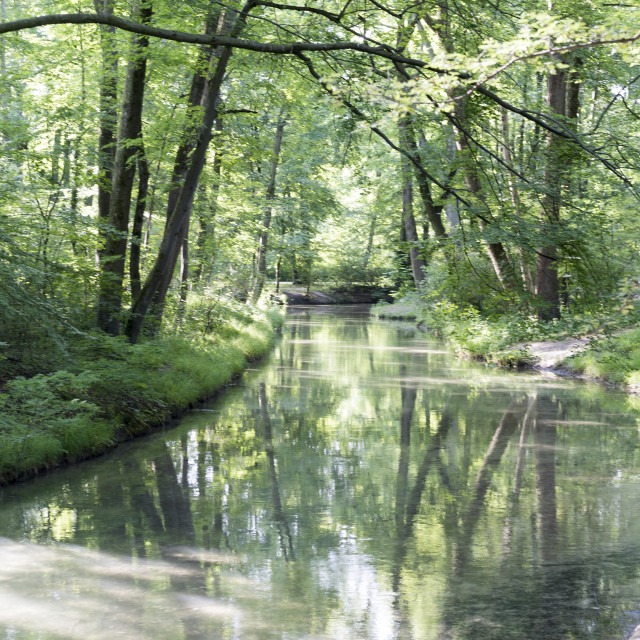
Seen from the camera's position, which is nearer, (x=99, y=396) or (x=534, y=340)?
(x=99, y=396)

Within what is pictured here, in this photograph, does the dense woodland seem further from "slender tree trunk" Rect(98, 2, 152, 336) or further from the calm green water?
the calm green water

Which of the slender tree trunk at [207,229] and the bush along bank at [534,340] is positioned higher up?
the slender tree trunk at [207,229]

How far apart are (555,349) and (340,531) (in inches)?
485

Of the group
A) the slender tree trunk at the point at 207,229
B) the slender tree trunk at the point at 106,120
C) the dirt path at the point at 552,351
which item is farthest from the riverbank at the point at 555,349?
the slender tree trunk at the point at 106,120

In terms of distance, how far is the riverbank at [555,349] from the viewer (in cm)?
1474

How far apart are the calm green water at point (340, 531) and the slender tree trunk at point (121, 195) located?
2118 millimetres

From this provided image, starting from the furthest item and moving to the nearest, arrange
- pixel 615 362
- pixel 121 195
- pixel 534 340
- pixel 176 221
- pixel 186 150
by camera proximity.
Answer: pixel 534 340
pixel 615 362
pixel 186 150
pixel 176 221
pixel 121 195

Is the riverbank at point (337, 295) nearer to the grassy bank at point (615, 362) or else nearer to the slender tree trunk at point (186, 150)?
the grassy bank at point (615, 362)

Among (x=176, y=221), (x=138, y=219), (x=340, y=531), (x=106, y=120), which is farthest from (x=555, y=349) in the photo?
(x=340, y=531)

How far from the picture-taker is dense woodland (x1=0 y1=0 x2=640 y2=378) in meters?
6.91

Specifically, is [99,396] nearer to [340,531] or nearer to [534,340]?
[340,531]

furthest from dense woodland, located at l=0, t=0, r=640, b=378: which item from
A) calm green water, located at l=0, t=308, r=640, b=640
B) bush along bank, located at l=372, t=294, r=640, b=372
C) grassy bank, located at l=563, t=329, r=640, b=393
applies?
grassy bank, located at l=563, t=329, r=640, b=393

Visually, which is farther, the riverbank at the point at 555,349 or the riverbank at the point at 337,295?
the riverbank at the point at 337,295

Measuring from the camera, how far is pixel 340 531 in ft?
21.4
